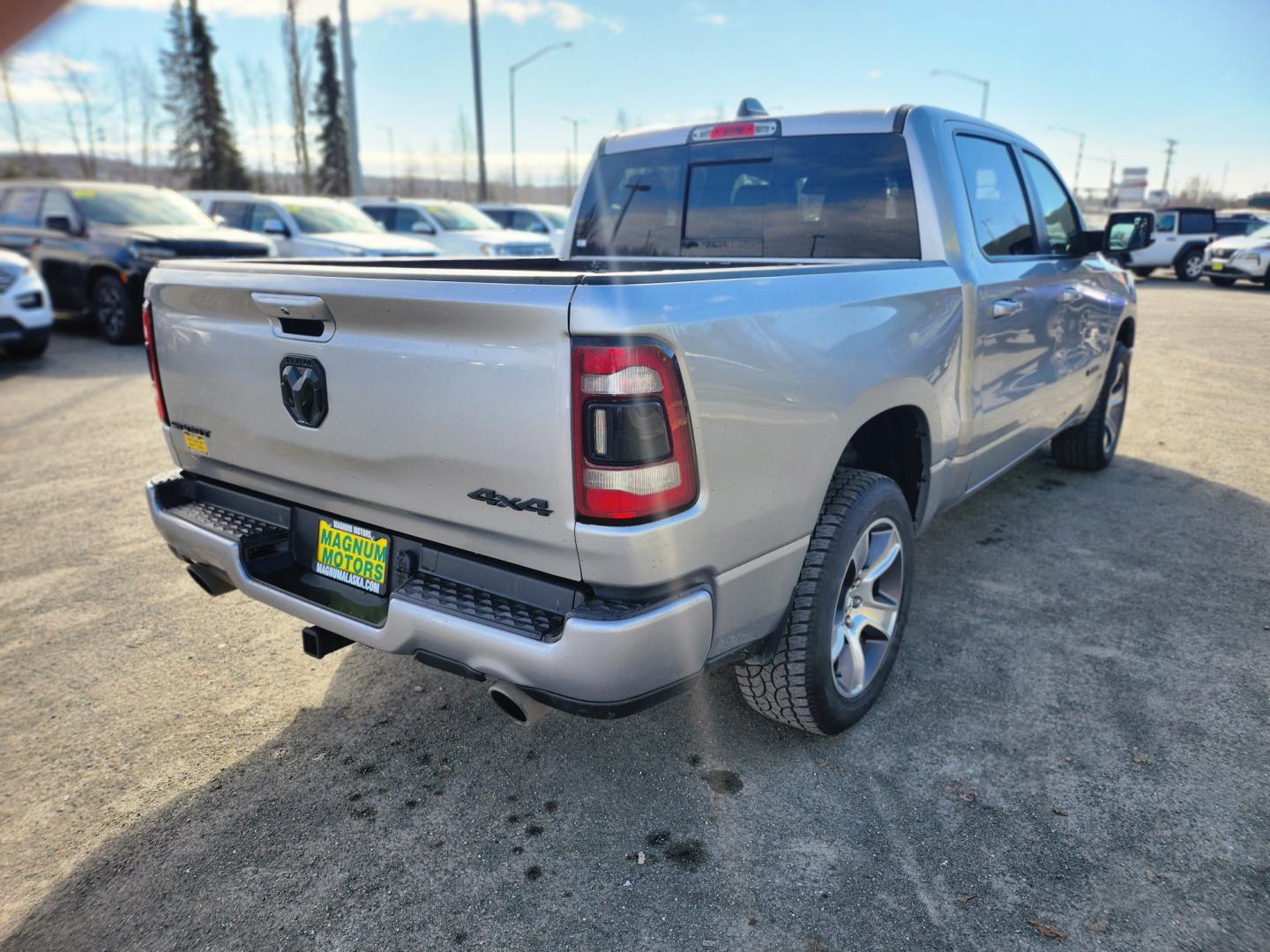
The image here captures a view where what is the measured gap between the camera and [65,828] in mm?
2453

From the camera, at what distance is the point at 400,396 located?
7.16 ft

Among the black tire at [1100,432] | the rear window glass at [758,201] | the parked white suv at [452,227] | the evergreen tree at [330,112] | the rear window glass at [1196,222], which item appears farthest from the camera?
the evergreen tree at [330,112]

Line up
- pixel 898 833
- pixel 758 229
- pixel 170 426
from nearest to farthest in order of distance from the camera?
pixel 898 833 → pixel 170 426 → pixel 758 229

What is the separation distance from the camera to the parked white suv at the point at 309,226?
1262 cm

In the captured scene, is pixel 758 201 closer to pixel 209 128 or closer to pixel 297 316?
pixel 297 316

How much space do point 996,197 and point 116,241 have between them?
10.6 metres

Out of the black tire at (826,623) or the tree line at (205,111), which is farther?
the tree line at (205,111)

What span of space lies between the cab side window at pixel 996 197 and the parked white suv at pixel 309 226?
973 cm

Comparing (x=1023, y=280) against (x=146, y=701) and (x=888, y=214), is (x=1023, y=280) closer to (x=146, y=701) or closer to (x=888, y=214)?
(x=888, y=214)

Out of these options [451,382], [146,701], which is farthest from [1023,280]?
[146,701]

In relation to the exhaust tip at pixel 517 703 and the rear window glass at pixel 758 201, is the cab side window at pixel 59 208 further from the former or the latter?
the exhaust tip at pixel 517 703

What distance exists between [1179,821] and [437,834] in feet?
6.88

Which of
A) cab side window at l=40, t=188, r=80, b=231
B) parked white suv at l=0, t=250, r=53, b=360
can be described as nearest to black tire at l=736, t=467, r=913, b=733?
parked white suv at l=0, t=250, r=53, b=360

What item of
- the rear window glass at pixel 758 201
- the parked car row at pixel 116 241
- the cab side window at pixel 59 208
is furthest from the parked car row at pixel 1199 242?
the cab side window at pixel 59 208
